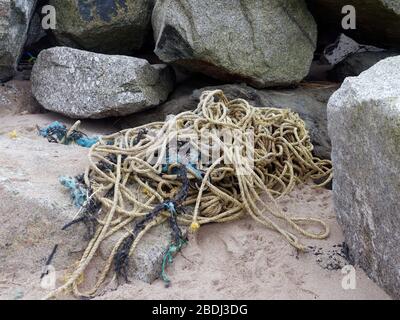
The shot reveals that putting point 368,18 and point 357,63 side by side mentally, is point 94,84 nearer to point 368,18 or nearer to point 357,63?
point 368,18

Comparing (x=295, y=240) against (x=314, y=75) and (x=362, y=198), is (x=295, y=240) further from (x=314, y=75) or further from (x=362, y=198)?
(x=314, y=75)

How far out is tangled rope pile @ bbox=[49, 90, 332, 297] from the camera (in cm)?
269

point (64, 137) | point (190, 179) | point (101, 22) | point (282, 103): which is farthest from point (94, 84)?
point (190, 179)

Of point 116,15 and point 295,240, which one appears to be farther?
point 116,15

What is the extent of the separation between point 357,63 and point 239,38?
4.65ft

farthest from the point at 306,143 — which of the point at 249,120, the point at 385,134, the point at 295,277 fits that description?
the point at 385,134

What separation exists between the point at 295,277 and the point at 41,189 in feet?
4.64

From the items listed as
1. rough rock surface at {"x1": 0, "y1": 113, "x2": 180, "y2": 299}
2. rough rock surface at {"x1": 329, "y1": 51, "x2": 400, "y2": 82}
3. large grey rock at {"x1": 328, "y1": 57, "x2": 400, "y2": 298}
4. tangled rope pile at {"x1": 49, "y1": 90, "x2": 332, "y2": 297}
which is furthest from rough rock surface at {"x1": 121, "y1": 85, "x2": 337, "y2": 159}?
rough rock surface at {"x1": 0, "y1": 113, "x2": 180, "y2": 299}

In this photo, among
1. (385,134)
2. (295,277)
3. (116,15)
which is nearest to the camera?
(385,134)

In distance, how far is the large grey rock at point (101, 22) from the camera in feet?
15.4

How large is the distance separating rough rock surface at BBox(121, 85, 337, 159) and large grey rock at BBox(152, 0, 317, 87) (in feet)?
0.43

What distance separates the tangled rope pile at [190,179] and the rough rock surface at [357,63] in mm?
1792

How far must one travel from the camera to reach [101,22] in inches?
186
